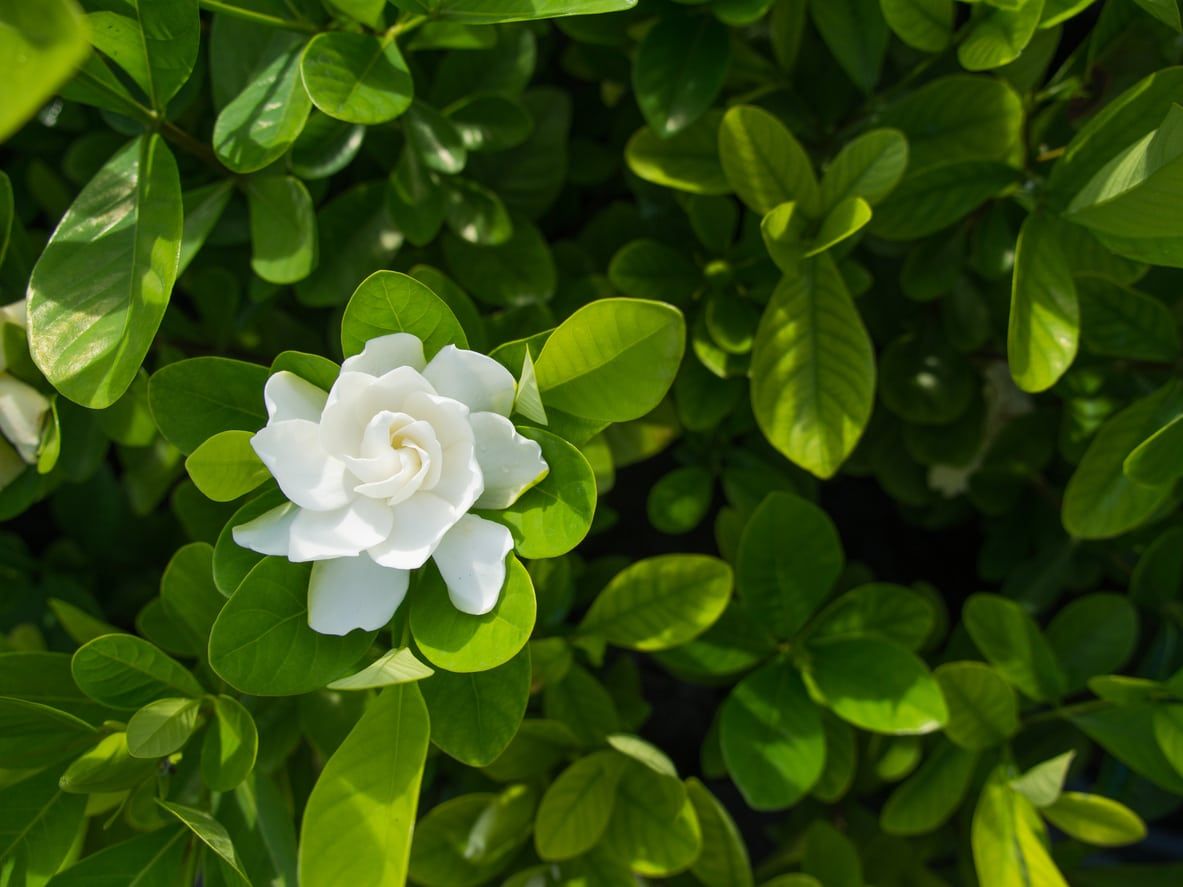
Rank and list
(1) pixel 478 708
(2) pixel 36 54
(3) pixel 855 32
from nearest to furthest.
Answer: (2) pixel 36 54 < (1) pixel 478 708 < (3) pixel 855 32

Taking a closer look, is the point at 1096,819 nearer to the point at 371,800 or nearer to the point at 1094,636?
the point at 1094,636

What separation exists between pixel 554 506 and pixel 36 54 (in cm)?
34

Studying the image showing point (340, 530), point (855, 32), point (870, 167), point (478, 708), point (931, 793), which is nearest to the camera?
point (340, 530)

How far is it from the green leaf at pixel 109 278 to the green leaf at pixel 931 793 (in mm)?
820

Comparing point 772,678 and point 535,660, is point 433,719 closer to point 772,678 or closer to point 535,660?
point 535,660

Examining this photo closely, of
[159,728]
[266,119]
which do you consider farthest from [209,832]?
[266,119]

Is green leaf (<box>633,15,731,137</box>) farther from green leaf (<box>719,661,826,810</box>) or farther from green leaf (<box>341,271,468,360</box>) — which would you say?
green leaf (<box>719,661,826,810</box>)

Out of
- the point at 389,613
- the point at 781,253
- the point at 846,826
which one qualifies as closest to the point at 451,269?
the point at 781,253

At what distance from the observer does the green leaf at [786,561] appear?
2.84ft

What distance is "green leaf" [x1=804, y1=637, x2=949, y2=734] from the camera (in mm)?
826

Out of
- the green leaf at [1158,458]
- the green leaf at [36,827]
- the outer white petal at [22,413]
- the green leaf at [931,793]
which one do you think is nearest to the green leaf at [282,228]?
the outer white petal at [22,413]

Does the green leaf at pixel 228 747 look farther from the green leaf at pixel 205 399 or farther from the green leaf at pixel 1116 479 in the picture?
the green leaf at pixel 1116 479

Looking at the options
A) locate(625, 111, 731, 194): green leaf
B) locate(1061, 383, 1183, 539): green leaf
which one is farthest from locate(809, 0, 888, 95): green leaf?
locate(1061, 383, 1183, 539): green leaf

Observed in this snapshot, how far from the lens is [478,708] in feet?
2.08
